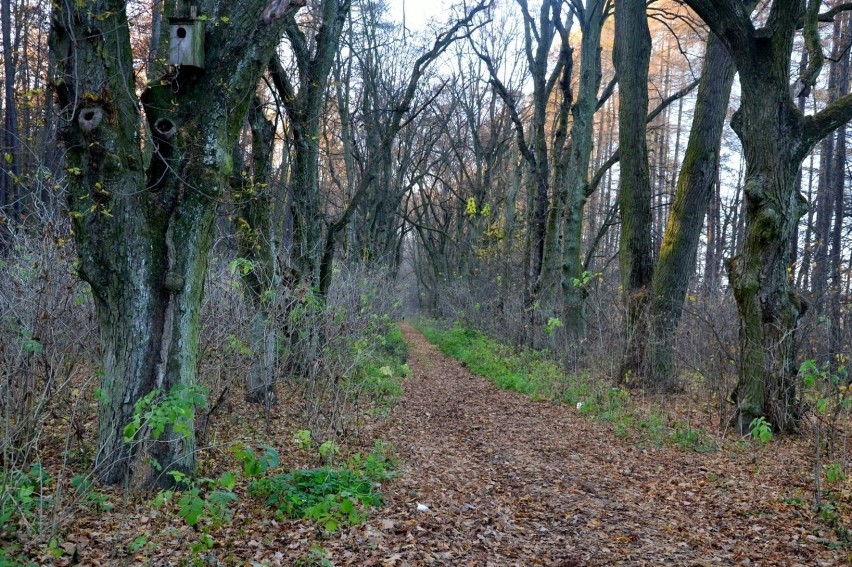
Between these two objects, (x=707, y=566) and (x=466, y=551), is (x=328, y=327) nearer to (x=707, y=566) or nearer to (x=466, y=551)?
(x=466, y=551)

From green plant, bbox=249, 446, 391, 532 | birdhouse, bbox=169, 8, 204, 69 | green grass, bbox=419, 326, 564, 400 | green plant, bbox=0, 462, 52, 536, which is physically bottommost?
green grass, bbox=419, 326, 564, 400

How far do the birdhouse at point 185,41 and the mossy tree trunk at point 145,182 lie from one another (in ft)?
0.35

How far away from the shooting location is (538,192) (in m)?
15.5

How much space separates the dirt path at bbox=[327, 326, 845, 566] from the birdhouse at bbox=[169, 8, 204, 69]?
3.70 meters

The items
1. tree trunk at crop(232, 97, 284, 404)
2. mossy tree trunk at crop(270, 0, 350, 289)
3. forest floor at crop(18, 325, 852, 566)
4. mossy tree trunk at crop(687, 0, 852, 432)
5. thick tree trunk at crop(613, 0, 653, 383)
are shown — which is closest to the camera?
forest floor at crop(18, 325, 852, 566)

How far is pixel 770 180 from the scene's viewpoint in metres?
6.62

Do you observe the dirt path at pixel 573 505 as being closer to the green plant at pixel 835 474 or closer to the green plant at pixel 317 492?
the green plant at pixel 317 492

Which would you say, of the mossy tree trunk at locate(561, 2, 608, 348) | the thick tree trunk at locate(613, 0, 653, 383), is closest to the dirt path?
the thick tree trunk at locate(613, 0, 653, 383)

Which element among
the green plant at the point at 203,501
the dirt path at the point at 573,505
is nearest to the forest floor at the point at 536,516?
the dirt path at the point at 573,505

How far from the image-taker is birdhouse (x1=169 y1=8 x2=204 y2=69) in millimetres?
4457

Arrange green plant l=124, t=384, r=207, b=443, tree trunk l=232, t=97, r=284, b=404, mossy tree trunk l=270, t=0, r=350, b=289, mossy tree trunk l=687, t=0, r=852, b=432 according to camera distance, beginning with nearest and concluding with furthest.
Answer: green plant l=124, t=384, r=207, b=443
mossy tree trunk l=687, t=0, r=852, b=432
tree trunk l=232, t=97, r=284, b=404
mossy tree trunk l=270, t=0, r=350, b=289

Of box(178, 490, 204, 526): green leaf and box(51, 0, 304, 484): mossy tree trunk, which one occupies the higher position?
box(51, 0, 304, 484): mossy tree trunk

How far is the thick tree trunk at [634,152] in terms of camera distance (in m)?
10.3

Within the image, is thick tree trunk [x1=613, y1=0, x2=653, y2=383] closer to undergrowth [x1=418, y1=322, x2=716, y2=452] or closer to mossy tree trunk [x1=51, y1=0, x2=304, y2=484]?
undergrowth [x1=418, y1=322, x2=716, y2=452]
